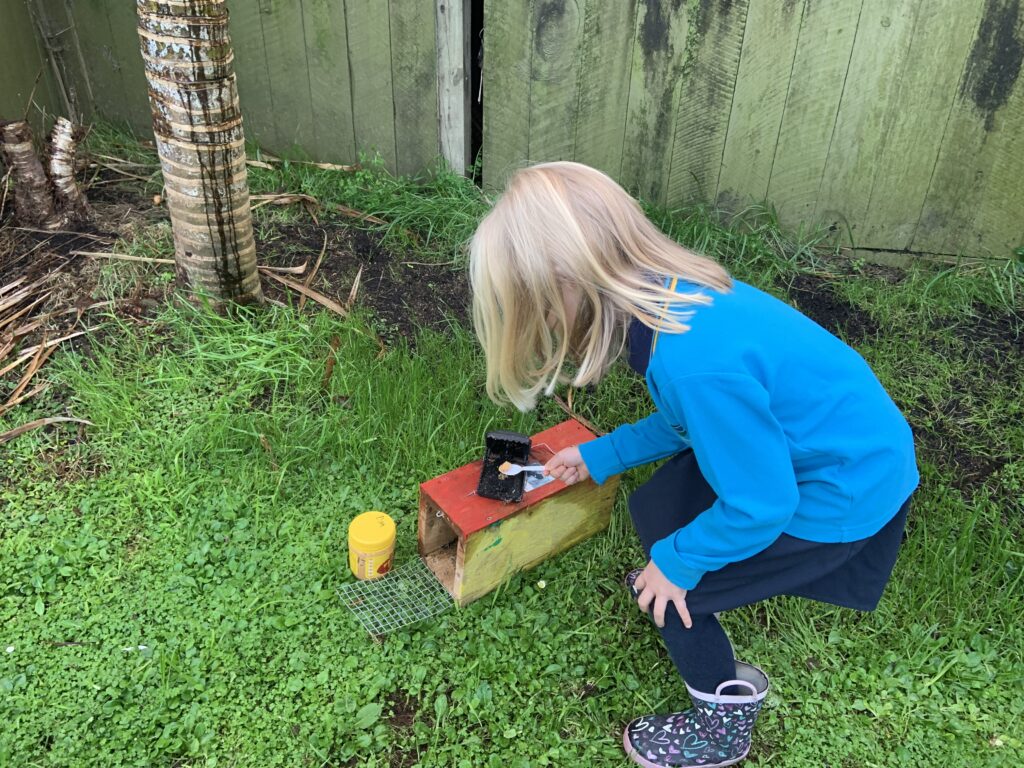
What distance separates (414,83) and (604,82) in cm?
93

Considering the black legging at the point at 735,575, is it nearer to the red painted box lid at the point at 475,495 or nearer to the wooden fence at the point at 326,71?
the red painted box lid at the point at 475,495

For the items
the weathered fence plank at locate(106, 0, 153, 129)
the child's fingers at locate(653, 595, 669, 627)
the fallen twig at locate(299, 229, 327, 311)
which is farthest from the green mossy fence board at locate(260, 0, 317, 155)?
the child's fingers at locate(653, 595, 669, 627)

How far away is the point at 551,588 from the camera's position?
2.50m

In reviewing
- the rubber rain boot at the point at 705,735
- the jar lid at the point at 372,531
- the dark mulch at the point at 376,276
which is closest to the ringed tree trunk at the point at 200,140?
the dark mulch at the point at 376,276

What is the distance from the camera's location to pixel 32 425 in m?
2.83

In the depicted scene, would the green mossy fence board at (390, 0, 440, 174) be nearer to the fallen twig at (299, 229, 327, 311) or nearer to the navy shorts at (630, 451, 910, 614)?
the fallen twig at (299, 229, 327, 311)

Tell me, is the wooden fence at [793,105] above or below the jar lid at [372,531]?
above

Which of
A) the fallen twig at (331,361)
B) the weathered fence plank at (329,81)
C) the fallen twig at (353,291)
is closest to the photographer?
the fallen twig at (331,361)

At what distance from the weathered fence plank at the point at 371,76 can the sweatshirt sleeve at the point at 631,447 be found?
2.54 m

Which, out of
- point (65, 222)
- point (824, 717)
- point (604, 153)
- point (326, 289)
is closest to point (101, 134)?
point (65, 222)

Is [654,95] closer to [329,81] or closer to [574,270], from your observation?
[329,81]

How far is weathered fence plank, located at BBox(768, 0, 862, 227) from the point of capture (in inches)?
135

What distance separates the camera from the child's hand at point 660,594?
1.89m

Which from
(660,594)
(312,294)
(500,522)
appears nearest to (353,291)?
(312,294)
